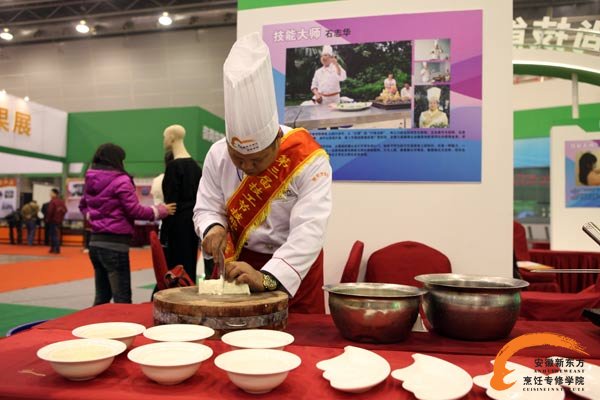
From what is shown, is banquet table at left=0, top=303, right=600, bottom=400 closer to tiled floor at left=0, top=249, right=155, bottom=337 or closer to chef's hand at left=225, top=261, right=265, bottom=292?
chef's hand at left=225, top=261, right=265, bottom=292

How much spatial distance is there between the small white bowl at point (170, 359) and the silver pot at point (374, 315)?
0.34 m

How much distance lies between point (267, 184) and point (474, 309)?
2.59 feet

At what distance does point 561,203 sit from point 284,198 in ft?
17.3

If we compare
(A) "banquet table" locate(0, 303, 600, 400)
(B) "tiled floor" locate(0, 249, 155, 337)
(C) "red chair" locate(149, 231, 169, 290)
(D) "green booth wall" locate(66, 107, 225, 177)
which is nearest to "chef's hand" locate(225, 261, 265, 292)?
(A) "banquet table" locate(0, 303, 600, 400)

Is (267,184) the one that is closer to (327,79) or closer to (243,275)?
(243,275)

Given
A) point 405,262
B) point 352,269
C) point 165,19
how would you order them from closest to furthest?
1. point 352,269
2. point 405,262
3. point 165,19

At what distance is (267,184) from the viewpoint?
1621 millimetres

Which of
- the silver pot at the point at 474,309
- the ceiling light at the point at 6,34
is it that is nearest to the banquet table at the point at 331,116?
the silver pot at the point at 474,309

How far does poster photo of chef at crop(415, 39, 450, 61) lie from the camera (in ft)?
8.64

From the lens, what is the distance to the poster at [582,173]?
5.63 metres

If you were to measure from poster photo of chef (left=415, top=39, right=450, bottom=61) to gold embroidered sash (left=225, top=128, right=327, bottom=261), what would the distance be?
1.29 m

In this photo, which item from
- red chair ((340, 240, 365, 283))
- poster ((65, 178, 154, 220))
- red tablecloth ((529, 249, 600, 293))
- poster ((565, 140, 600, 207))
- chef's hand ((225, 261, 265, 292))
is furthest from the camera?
poster ((65, 178, 154, 220))

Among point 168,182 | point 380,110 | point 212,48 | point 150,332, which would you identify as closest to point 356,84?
point 380,110

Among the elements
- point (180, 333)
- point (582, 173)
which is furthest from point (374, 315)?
point (582, 173)
